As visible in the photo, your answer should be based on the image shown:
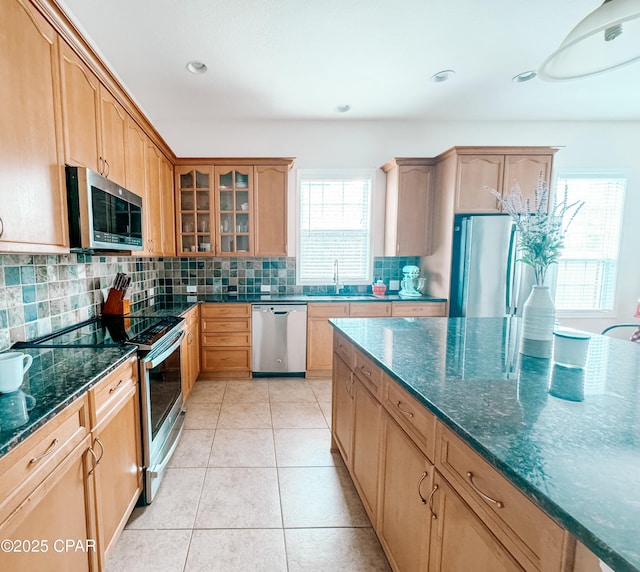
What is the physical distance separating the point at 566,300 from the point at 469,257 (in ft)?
6.28

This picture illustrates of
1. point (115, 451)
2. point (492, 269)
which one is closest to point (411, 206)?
point (492, 269)

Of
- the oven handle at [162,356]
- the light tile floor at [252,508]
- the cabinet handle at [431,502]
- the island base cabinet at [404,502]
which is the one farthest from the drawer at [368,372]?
the oven handle at [162,356]

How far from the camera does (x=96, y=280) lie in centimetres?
245

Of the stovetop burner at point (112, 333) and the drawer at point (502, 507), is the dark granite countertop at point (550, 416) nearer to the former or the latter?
the drawer at point (502, 507)

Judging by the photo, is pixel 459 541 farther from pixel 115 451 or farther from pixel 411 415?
pixel 115 451

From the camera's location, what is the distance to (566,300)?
4.04 m

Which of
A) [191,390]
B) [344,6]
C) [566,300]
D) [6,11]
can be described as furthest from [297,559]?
[566,300]

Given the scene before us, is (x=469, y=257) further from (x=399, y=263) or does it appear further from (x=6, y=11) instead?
(x=6, y=11)

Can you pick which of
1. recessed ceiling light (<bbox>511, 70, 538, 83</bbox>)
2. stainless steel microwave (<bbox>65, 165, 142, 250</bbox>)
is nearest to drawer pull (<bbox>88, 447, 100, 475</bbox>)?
stainless steel microwave (<bbox>65, 165, 142, 250</bbox>)

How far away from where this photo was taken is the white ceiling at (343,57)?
2.05 m

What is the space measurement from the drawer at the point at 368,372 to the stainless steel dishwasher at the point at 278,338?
1818 millimetres

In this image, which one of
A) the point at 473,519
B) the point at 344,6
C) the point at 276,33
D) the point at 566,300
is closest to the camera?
the point at 473,519

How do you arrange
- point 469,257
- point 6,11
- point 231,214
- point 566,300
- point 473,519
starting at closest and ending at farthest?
point 473,519, point 6,11, point 469,257, point 231,214, point 566,300

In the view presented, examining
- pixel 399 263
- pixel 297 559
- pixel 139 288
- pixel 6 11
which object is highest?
pixel 6 11
